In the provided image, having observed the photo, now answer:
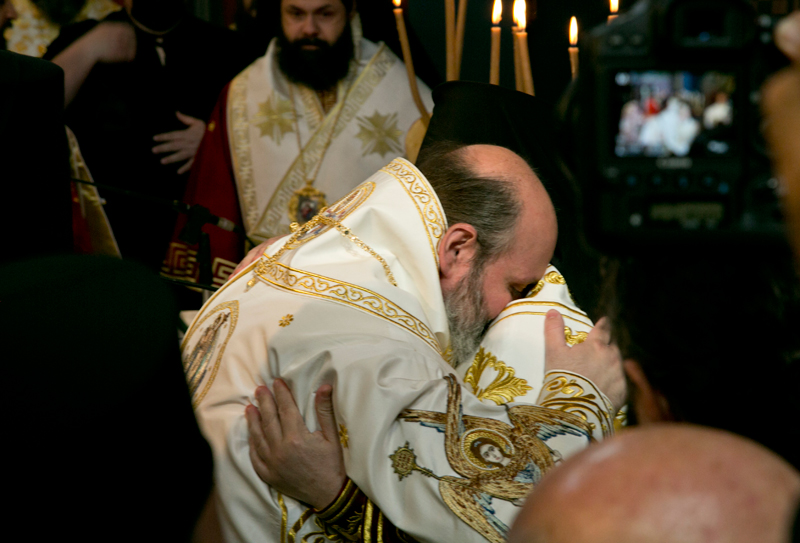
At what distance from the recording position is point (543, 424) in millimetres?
1543

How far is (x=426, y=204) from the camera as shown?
2018mm

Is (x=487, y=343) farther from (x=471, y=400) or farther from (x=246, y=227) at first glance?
(x=246, y=227)

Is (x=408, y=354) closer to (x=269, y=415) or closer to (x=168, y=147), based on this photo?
(x=269, y=415)

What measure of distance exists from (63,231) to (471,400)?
2.65 ft

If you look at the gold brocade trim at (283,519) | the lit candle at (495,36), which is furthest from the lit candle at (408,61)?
the gold brocade trim at (283,519)

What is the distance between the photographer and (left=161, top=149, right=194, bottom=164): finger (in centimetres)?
369

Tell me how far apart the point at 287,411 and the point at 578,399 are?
23.8 inches

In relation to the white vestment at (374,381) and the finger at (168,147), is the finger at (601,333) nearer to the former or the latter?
the white vestment at (374,381)

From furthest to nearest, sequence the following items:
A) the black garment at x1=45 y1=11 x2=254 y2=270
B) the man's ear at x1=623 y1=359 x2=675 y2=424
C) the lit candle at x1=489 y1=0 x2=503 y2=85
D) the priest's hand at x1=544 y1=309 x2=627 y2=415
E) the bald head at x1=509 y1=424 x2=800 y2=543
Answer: the black garment at x1=45 y1=11 x2=254 y2=270 < the lit candle at x1=489 y1=0 x2=503 y2=85 < the priest's hand at x1=544 y1=309 x2=627 y2=415 < the man's ear at x1=623 y1=359 x2=675 y2=424 < the bald head at x1=509 y1=424 x2=800 y2=543

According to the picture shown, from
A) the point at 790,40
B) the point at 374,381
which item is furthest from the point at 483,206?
the point at 790,40

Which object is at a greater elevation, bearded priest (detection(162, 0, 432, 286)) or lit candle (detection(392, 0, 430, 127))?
lit candle (detection(392, 0, 430, 127))

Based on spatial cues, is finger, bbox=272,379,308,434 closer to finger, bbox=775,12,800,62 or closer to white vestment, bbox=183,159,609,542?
white vestment, bbox=183,159,609,542

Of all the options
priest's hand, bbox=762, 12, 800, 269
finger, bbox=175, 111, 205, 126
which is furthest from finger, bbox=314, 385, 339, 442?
finger, bbox=175, 111, 205, 126

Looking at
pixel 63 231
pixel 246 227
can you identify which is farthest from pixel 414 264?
pixel 246 227
